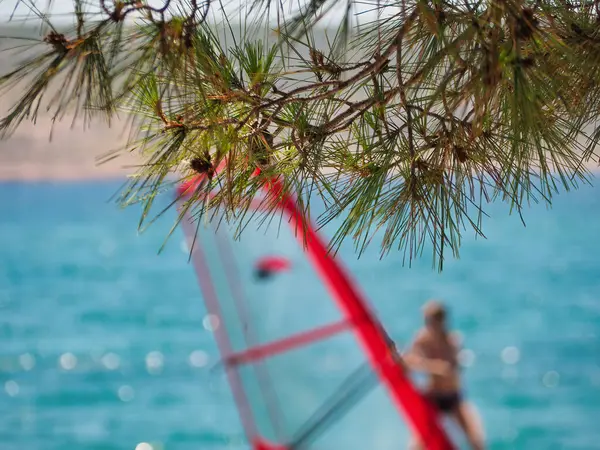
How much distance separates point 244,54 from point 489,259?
14705 millimetres

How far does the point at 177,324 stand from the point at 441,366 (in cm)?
949

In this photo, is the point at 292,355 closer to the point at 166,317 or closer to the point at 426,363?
the point at 426,363

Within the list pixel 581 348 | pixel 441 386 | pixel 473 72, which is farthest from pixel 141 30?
pixel 581 348

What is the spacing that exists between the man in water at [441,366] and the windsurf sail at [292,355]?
35cm

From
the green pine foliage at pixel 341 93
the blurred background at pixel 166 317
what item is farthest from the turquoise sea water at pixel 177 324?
the green pine foliage at pixel 341 93

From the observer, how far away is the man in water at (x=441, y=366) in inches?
188

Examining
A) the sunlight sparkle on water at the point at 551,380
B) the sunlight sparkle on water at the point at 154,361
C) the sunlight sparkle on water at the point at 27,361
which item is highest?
the sunlight sparkle on water at the point at 27,361

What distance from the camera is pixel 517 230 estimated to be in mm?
17172

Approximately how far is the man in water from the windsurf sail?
1.16 feet

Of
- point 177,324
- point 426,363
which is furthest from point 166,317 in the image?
point 426,363

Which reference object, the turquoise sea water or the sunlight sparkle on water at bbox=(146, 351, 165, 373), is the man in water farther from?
the sunlight sparkle on water at bbox=(146, 351, 165, 373)

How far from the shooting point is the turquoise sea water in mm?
11023

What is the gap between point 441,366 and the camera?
477 centimetres

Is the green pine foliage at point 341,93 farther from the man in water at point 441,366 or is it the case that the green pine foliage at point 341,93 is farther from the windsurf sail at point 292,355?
the man in water at point 441,366
